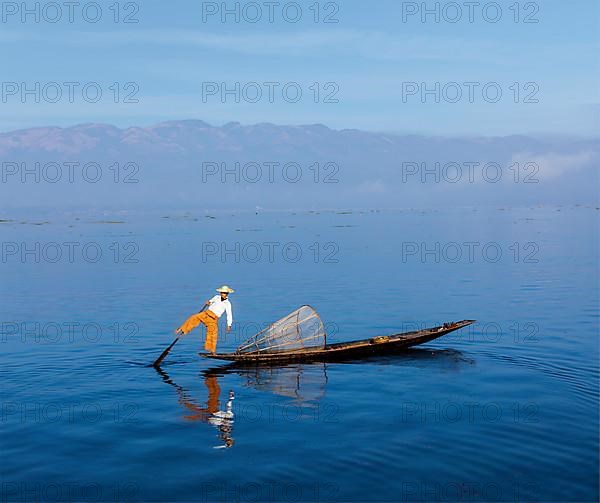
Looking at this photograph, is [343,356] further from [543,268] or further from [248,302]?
[543,268]

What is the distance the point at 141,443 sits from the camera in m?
18.8

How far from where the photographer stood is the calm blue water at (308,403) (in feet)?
53.3

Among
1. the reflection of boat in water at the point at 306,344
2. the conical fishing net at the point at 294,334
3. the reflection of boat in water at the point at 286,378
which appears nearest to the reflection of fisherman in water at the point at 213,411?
the reflection of boat in water at the point at 286,378

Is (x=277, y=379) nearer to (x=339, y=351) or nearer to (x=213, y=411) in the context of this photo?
(x=339, y=351)

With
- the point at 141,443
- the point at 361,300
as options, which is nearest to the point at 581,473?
the point at 141,443

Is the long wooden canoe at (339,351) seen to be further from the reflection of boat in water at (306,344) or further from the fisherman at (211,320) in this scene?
the fisherman at (211,320)

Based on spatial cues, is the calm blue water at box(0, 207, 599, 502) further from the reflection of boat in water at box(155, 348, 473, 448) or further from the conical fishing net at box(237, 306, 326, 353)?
the conical fishing net at box(237, 306, 326, 353)

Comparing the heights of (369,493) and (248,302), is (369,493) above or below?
below

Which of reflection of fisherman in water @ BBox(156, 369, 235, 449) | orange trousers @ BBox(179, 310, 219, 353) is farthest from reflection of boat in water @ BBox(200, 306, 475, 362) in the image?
reflection of fisherman in water @ BBox(156, 369, 235, 449)

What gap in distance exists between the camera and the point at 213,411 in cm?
2184

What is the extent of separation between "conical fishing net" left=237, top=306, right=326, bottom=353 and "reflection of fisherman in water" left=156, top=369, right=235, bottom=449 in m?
3.70

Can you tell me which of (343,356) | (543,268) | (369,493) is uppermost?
(543,268)

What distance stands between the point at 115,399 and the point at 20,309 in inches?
928

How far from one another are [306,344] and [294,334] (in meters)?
0.72
